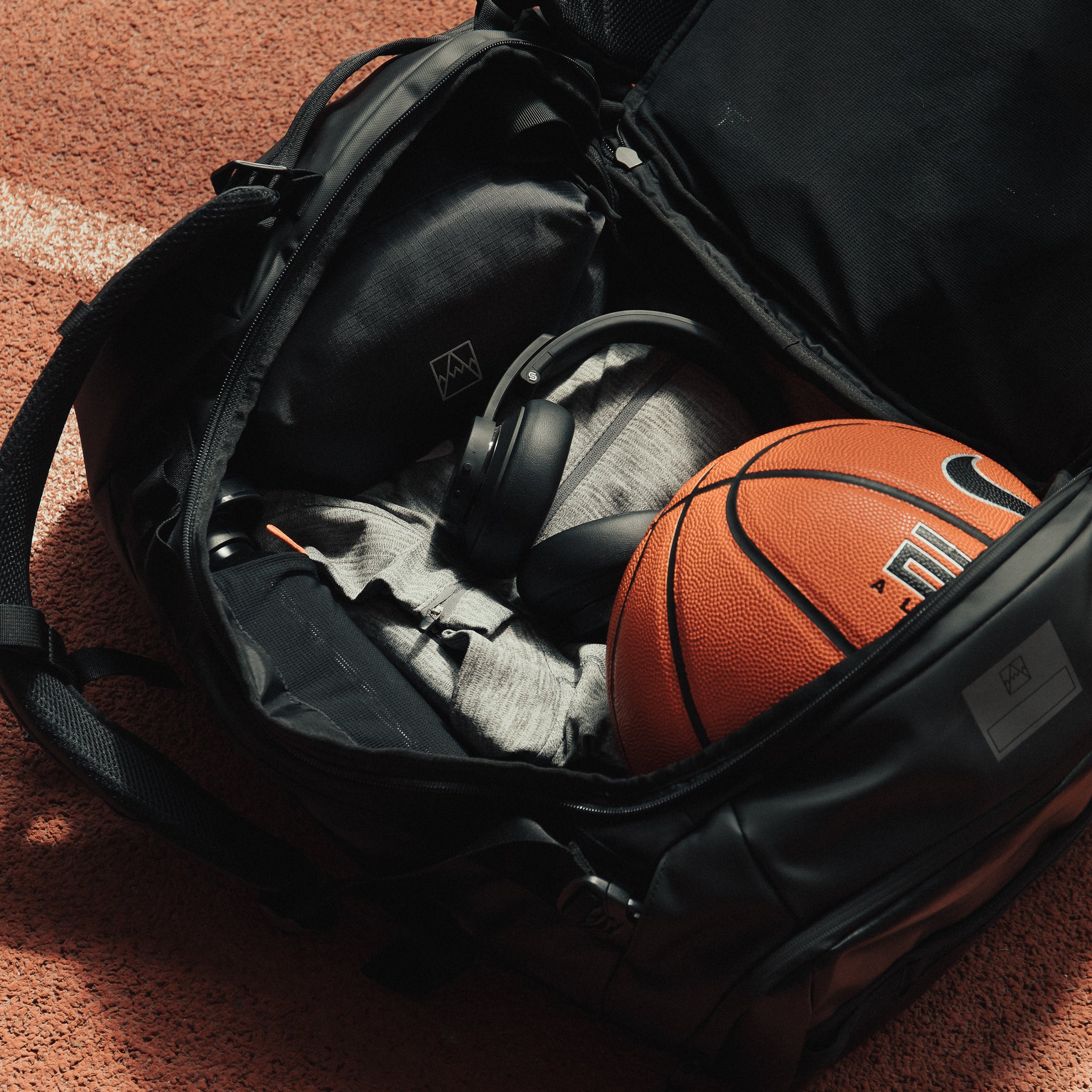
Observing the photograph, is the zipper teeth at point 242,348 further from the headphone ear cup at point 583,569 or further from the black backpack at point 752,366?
the headphone ear cup at point 583,569

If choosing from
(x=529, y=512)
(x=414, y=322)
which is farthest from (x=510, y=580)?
(x=414, y=322)

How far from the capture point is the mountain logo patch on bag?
0.88 meters

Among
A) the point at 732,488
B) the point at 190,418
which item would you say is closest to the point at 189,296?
the point at 190,418

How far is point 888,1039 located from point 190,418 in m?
0.82

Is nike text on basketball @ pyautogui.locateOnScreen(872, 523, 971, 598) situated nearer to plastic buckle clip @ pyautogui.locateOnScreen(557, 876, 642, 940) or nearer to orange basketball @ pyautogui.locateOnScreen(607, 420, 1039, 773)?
orange basketball @ pyautogui.locateOnScreen(607, 420, 1039, 773)

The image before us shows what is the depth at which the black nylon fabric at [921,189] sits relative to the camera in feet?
2.55

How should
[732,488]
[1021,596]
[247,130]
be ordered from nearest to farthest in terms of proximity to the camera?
[1021,596], [732,488], [247,130]

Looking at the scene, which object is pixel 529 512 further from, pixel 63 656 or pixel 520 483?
pixel 63 656

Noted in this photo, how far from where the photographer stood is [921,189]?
81cm

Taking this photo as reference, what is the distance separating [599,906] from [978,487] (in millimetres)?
405

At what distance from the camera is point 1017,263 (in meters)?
0.79

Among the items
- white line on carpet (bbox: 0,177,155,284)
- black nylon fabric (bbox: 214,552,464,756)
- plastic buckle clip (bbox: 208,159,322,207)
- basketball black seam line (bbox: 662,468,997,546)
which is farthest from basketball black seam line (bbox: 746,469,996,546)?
white line on carpet (bbox: 0,177,155,284)

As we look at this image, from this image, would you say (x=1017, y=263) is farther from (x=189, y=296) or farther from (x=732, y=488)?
(x=189, y=296)

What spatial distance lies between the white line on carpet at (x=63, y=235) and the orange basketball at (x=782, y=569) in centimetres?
74
